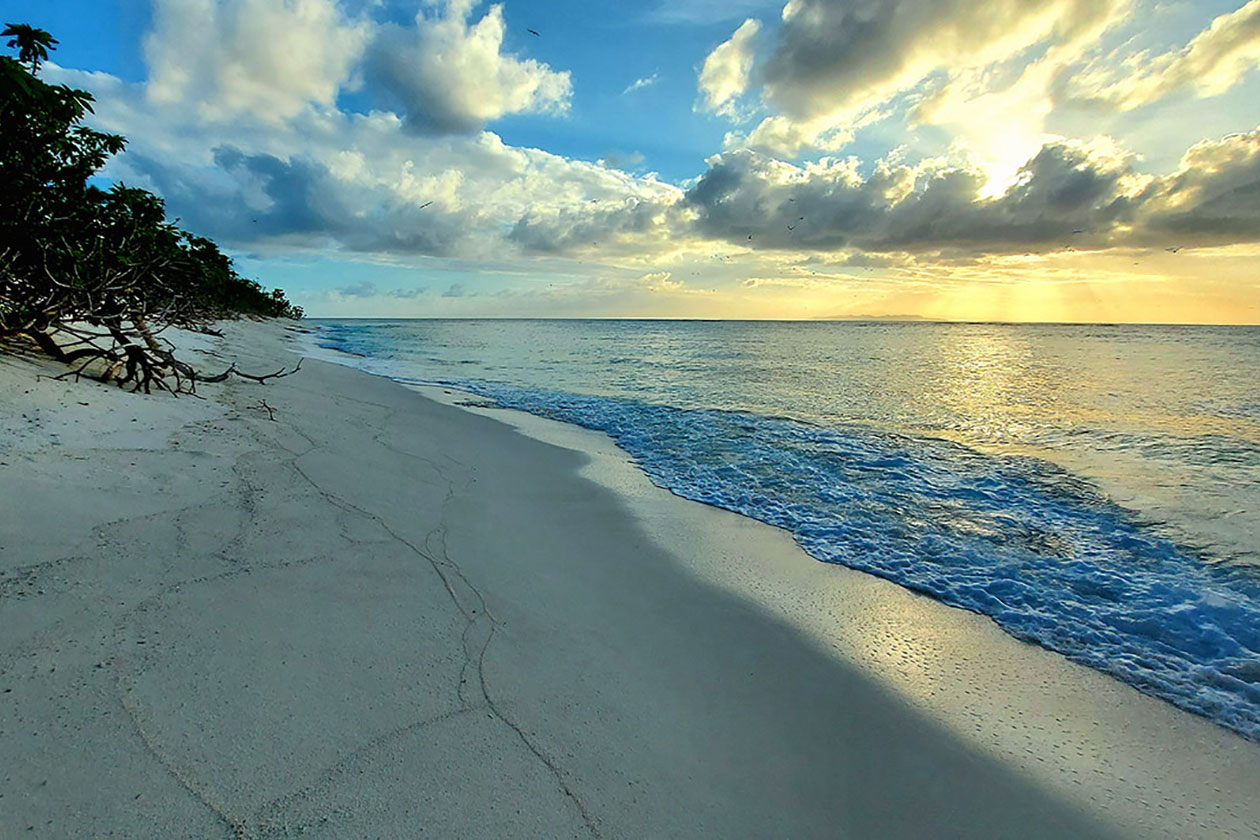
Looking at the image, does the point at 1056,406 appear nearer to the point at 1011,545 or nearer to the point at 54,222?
the point at 1011,545

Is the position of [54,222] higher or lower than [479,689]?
higher

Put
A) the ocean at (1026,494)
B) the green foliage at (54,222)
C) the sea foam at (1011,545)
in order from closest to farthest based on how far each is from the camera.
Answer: the sea foam at (1011,545)
the ocean at (1026,494)
the green foliage at (54,222)

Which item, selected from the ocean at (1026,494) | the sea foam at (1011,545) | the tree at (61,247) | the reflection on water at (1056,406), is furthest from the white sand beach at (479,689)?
the reflection on water at (1056,406)

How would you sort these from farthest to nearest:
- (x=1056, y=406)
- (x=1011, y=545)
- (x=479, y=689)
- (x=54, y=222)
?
(x=1056, y=406)
(x=54, y=222)
(x=1011, y=545)
(x=479, y=689)

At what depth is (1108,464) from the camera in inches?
399

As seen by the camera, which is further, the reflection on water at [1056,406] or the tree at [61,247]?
the reflection on water at [1056,406]

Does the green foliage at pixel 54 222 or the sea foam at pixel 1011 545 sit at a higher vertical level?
the green foliage at pixel 54 222

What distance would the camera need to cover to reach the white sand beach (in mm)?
2305

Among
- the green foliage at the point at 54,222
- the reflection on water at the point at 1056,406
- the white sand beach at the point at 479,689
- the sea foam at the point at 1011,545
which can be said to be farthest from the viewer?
the reflection on water at the point at 1056,406

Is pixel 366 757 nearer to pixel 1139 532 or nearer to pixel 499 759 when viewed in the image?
pixel 499 759

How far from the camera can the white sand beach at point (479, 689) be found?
90.7 inches

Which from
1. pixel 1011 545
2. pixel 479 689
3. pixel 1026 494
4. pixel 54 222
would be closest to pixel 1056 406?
pixel 1026 494

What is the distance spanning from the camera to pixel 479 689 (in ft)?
10.1

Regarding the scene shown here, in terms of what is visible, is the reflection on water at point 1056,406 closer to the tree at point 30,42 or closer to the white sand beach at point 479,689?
the white sand beach at point 479,689
